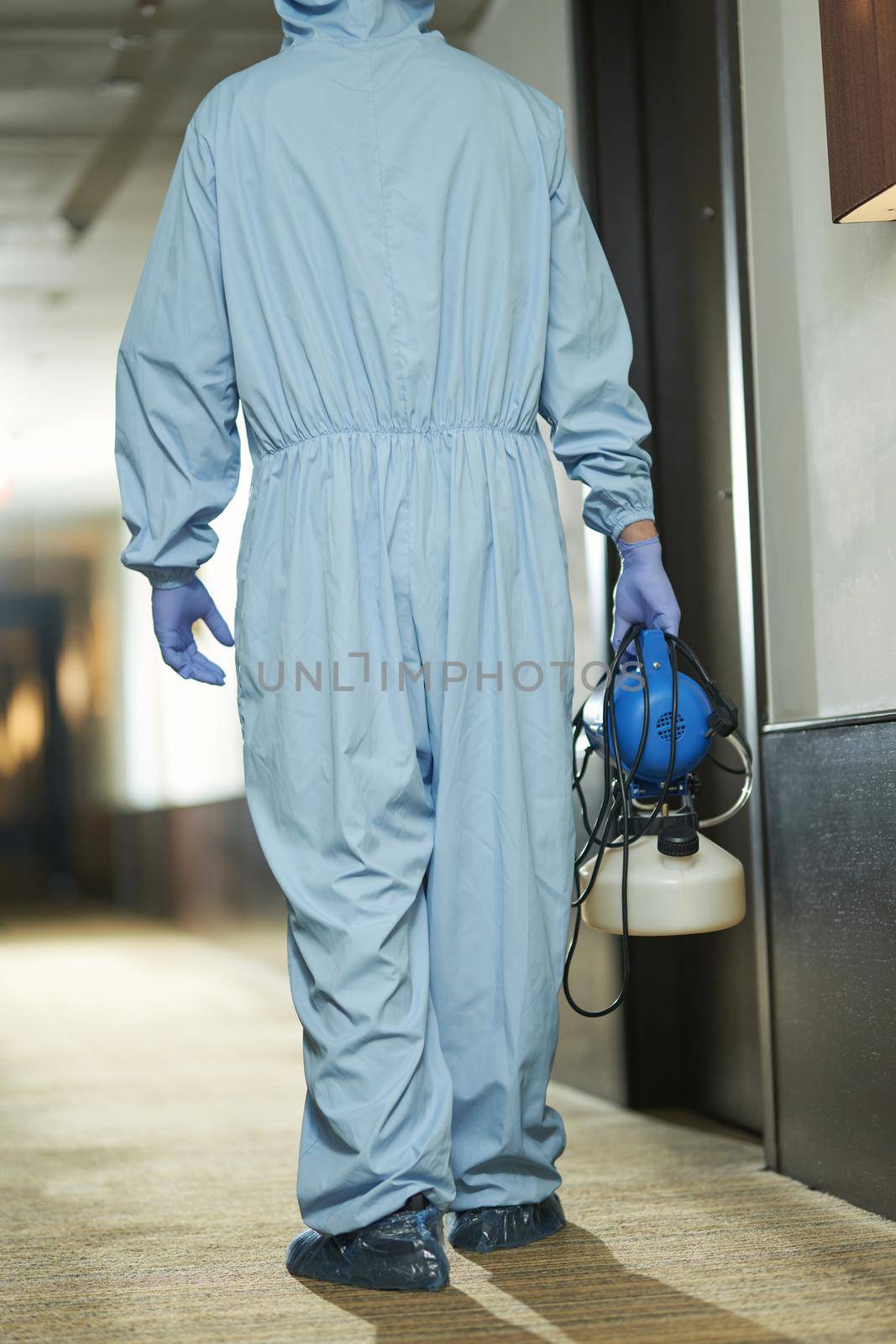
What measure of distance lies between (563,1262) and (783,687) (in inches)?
29.2

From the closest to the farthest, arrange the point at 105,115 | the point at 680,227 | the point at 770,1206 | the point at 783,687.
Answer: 1. the point at 770,1206
2. the point at 783,687
3. the point at 680,227
4. the point at 105,115

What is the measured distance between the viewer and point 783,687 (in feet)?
6.09

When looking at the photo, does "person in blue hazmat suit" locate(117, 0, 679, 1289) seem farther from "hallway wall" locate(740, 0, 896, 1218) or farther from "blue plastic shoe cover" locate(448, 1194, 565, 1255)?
"hallway wall" locate(740, 0, 896, 1218)

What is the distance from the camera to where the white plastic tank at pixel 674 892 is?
1553mm

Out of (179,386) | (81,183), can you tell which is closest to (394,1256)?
(179,386)

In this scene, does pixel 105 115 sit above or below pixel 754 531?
above

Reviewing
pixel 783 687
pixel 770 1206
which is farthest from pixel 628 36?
pixel 770 1206

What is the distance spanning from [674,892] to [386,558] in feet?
1.50

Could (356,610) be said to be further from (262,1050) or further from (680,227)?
(262,1050)

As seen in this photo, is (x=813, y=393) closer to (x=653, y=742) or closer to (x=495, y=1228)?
(x=653, y=742)

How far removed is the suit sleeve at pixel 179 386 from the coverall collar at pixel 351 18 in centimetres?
17

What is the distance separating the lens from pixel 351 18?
157 cm

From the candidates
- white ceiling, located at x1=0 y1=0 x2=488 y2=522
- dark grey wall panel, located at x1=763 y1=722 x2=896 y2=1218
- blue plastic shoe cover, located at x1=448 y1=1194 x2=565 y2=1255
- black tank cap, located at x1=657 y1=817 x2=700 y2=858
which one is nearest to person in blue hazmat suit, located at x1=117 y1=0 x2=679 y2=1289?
blue plastic shoe cover, located at x1=448 y1=1194 x2=565 y2=1255

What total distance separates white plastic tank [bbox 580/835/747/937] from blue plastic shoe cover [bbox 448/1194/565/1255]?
0.31 meters
